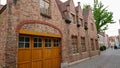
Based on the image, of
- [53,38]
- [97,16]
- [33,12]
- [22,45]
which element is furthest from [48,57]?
[97,16]

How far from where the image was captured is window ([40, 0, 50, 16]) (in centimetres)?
1227

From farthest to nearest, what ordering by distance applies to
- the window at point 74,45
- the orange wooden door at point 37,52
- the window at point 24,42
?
the window at point 74,45, the orange wooden door at point 37,52, the window at point 24,42

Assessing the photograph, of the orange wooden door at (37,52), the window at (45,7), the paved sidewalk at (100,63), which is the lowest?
the paved sidewalk at (100,63)

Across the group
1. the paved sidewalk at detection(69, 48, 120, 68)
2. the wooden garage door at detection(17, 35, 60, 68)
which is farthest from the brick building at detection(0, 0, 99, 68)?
the paved sidewalk at detection(69, 48, 120, 68)

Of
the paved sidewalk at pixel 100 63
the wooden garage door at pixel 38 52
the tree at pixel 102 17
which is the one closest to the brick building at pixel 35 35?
the wooden garage door at pixel 38 52

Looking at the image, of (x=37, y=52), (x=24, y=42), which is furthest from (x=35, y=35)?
(x=37, y=52)

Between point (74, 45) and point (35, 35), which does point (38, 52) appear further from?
point (74, 45)

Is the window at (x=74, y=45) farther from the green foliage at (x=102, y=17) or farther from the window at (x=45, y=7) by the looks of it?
the green foliage at (x=102, y=17)

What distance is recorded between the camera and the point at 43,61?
12.0 metres

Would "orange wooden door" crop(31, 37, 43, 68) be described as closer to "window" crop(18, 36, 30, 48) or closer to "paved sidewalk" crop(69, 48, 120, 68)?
"window" crop(18, 36, 30, 48)

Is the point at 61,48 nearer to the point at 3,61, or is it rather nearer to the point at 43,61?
the point at 43,61

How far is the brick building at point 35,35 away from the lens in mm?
8844

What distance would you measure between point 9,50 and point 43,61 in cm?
389

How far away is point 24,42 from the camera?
34.1 feet
